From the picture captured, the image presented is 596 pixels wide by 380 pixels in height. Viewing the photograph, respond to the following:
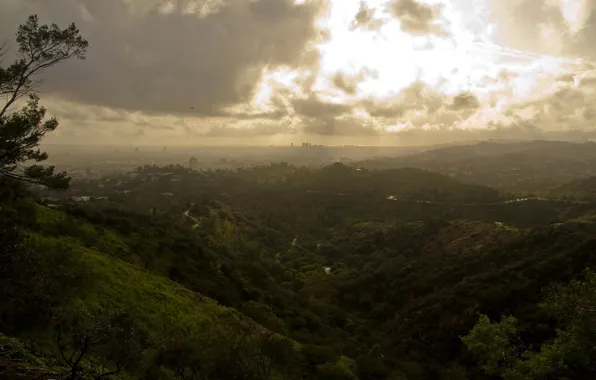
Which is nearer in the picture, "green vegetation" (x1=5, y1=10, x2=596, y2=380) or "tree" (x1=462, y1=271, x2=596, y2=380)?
"green vegetation" (x1=5, y1=10, x2=596, y2=380)

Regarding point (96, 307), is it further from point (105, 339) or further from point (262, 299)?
point (262, 299)

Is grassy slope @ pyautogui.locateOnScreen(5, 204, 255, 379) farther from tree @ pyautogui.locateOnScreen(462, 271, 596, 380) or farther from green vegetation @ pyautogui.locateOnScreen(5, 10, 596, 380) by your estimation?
tree @ pyautogui.locateOnScreen(462, 271, 596, 380)

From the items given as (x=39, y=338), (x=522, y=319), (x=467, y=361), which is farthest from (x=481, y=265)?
(x=39, y=338)

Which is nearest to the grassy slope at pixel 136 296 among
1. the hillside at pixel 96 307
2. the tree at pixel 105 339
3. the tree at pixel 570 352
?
the hillside at pixel 96 307

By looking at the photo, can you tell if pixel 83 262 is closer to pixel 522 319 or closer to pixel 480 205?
pixel 522 319

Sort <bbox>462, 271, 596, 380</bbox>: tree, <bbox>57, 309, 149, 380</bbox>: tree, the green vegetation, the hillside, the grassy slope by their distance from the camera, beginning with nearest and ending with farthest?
<bbox>57, 309, 149, 380</bbox>: tree → the hillside → the green vegetation → <bbox>462, 271, 596, 380</bbox>: tree → the grassy slope

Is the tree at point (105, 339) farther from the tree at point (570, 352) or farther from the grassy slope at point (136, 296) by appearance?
the tree at point (570, 352)

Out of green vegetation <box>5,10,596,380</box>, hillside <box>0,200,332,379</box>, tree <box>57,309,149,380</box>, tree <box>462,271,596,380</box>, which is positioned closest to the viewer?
tree <box>57,309,149,380</box>

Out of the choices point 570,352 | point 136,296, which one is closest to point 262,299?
point 136,296

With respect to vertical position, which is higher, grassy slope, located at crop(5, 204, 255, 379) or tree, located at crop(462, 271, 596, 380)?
grassy slope, located at crop(5, 204, 255, 379)

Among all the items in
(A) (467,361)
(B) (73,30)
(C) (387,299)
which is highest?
(B) (73,30)

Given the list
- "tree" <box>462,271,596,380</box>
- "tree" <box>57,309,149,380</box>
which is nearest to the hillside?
"tree" <box>57,309,149,380</box>
